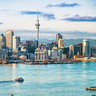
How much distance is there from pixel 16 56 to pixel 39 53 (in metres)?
7.13

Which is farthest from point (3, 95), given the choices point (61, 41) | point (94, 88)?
point (61, 41)

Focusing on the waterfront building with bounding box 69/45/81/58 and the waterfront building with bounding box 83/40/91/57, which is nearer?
the waterfront building with bounding box 69/45/81/58

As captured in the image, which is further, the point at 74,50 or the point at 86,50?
the point at 86,50

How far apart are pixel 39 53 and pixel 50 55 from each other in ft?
22.8

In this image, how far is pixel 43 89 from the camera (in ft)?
76.6

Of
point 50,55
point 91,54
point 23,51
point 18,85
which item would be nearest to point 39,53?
point 50,55

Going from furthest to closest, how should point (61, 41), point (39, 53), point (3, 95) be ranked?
point (61, 41) → point (39, 53) → point (3, 95)

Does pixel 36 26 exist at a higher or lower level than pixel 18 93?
higher

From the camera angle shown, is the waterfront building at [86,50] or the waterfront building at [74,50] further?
the waterfront building at [86,50]

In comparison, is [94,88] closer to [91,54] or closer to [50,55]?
[50,55]

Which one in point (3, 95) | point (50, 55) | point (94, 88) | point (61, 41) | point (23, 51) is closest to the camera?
point (3, 95)

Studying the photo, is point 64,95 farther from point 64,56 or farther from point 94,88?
point 64,56

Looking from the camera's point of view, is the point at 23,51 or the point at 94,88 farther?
the point at 23,51

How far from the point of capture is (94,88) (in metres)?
23.1
